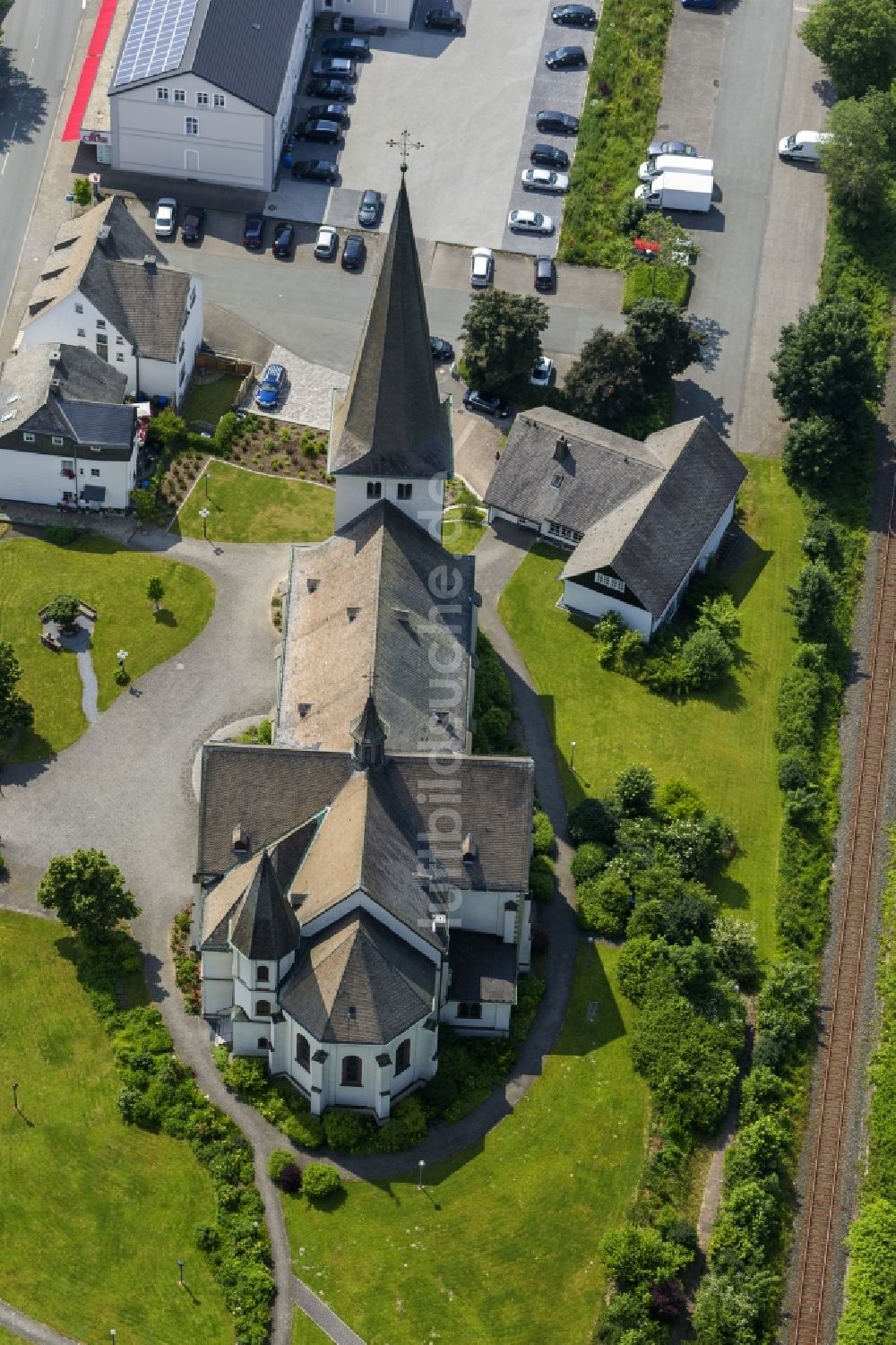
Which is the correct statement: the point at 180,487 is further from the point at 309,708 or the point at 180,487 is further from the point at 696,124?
the point at 696,124

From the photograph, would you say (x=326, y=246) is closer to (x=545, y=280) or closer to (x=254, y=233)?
(x=254, y=233)

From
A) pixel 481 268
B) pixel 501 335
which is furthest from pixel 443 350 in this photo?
pixel 481 268

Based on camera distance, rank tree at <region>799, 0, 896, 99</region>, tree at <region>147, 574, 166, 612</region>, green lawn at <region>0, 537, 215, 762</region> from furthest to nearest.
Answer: tree at <region>799, 0, 896, 99</region> < tree at <region>147, 574, 166, 612</region> < green lawn at <region>0, 537, 215, 762</region>

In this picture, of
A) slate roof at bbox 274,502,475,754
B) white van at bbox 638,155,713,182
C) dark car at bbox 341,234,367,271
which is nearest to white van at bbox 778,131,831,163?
white van at bbox 638,155,713,182

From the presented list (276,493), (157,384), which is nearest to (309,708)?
(276,493)

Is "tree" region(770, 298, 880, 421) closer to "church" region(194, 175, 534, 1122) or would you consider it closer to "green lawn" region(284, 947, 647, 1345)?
"church" region(194, 175, 534, 1122)

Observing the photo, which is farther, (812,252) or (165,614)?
(812,252)

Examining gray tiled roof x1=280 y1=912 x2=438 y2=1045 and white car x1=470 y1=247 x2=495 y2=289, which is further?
white car x1=470 y1=247 x2=495 y2=289
